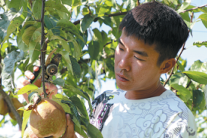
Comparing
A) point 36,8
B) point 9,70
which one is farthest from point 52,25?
point 9,70

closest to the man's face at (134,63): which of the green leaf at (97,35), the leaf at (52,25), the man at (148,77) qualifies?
the man at (148,77)

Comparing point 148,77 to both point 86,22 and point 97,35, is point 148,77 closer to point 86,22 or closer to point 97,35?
point 86,22

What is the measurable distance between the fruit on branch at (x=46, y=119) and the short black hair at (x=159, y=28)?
386mm

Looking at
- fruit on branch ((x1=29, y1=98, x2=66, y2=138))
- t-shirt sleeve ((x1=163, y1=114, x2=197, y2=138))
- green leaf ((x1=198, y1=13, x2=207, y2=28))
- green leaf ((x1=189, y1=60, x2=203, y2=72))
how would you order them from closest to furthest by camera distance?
1. fruit on branch ((x1=29, y1=98, x2=66, y2=138))
2. t-shirt sleeve ((x1=163, y1=114, x2=197, y2=138))
3. green leaf ((x1=198, y1=13, x2=207, y2=28))
4. green leaf ((x1=189, y1=60, x2=203, y2=72))

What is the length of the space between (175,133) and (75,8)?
85 cm

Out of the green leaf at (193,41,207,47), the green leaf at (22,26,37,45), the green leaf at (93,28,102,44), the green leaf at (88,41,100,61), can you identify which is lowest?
the green leaf at (88,41,100,61)

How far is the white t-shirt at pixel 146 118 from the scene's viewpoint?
2.67 ft

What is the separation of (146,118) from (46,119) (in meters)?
0.40

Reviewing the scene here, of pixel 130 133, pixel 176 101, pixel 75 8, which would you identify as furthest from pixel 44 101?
pixel 75 8

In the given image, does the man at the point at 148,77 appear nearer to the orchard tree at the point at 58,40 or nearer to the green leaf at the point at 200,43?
the orchard tree at the point at 58,40

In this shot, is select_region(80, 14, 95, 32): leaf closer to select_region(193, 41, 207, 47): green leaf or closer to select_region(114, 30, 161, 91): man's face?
select_region(114, 30, 161, 91): man's face

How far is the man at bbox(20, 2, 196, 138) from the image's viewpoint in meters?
0.83

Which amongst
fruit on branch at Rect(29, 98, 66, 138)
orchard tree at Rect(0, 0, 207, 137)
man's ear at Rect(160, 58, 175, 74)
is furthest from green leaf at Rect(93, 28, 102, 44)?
fruit on branch at Rect(29, 98, 66, 138)

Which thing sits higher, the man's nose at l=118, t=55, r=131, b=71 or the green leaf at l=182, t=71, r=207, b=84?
the man's nose at l=118, t=55, r=131, b=71
